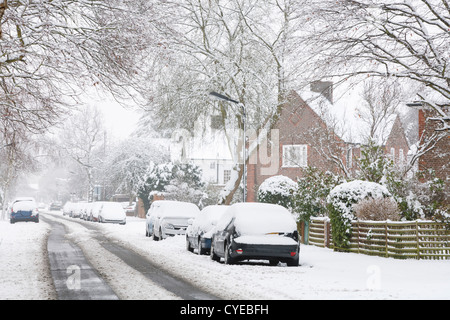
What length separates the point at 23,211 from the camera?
43.2 metres

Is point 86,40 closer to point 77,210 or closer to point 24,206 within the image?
point 24,206

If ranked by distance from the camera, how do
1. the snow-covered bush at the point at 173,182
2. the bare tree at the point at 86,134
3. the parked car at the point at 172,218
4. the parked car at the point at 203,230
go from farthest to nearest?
the bare tree at the point at 86,134 → the snow-covered bush at the point at 173,182 → the parked car at the point at 172,218 → the parked car at the point at 203,230

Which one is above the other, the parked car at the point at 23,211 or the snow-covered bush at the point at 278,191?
the snow-covered bush at the point at 278,191

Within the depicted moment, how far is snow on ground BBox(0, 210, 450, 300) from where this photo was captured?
1017 cm

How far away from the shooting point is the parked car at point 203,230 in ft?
62.7

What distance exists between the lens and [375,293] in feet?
34.2

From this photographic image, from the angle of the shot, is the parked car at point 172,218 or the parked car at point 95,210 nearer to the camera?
the parked car at point 172,218

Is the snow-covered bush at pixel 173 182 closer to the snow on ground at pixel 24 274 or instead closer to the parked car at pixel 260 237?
the snow on ground at pixel 24 274

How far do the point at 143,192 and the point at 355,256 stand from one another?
1676 inches

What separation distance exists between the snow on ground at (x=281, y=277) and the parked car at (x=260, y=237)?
1.08ft

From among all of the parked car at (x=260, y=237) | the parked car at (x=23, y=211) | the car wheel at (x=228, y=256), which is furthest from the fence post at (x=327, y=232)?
the parked car at (x=23, y=211)

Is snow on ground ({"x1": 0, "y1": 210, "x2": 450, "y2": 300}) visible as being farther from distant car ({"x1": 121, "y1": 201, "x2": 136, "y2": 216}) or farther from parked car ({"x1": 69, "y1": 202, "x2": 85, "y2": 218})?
distant car ({"x1": 121, "y1": 201, "x2": 136, "y2": 216})

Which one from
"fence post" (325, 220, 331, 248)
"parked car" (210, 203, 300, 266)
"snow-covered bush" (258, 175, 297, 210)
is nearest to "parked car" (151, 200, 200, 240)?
"snow-covered bush" (258, 175, 297, 210)

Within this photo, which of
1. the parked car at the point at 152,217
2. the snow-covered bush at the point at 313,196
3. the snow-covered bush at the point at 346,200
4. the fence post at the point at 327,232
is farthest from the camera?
the parked car at the point at 152,217
